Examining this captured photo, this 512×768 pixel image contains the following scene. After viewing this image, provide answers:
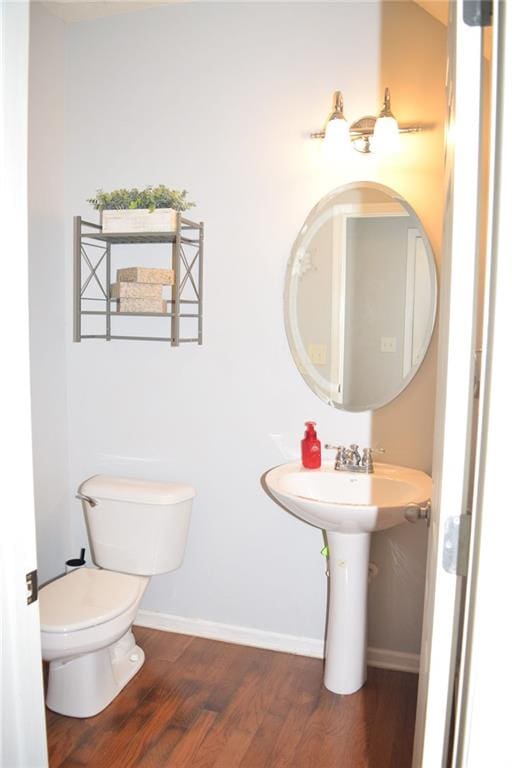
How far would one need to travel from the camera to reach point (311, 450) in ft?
7.95

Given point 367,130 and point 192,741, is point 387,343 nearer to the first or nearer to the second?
point 367,130

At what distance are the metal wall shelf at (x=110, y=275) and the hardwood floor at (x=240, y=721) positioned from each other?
1.33 metres

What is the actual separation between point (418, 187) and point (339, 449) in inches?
40.6

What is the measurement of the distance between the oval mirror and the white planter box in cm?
52

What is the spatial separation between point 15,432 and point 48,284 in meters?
1.78

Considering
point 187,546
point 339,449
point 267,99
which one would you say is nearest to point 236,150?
point 267,99

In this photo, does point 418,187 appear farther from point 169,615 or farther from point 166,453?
point 169,615

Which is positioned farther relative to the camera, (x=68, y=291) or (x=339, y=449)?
(x=68, y=291)

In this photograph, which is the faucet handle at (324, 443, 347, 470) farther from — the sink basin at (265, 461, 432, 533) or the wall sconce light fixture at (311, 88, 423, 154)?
the wall sconce light fixture at (311, 88, 423, 154)

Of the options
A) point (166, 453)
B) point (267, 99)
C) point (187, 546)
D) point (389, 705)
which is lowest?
point (389, 705)

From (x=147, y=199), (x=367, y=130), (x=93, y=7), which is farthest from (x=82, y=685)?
(x=93, y=7)

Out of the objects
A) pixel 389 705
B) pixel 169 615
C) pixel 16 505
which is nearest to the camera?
pixel 16 505

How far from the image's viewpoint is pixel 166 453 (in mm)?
2752

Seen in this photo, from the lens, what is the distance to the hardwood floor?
1999 millimetres
